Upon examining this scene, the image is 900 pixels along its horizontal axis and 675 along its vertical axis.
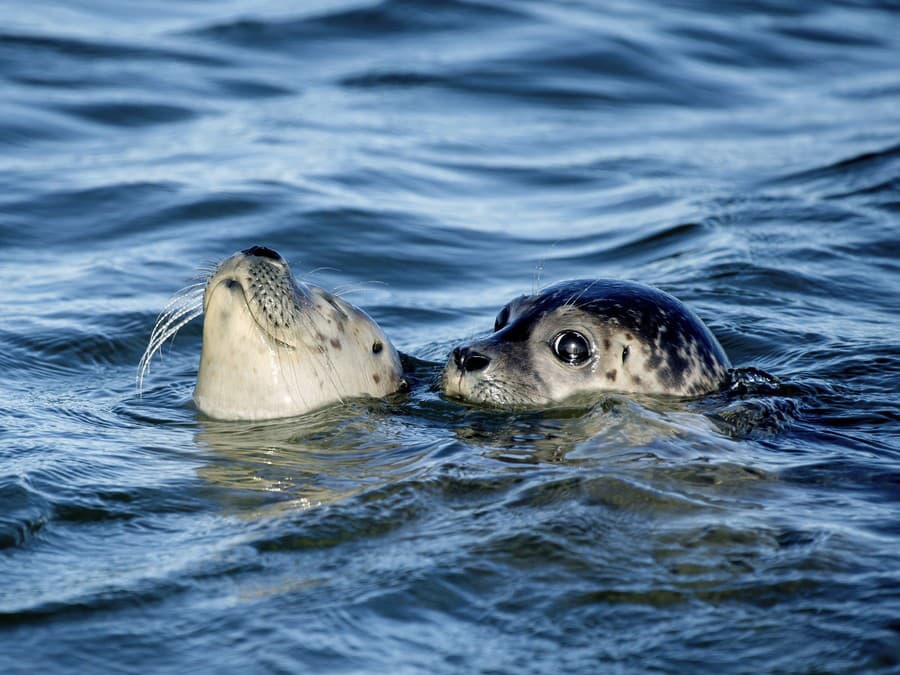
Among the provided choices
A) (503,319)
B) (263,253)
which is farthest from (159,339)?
(503,319)

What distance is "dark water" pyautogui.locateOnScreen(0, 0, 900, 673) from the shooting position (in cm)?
381

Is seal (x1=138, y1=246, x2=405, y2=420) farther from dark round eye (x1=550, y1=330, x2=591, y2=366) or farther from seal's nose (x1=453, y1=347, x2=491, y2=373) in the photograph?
dark round eye (x1=550, y1=330, x2=591, y2=366)

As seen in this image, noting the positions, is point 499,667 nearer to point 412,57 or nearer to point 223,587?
point 223,587

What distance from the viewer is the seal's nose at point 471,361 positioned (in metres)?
5.80

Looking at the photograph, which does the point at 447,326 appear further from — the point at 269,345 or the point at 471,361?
the point at 269,345

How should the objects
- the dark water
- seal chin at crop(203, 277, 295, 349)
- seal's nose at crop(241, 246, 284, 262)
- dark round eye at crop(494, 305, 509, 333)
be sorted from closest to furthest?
the dark water → seal chin at crop(203, 277, 295, 349) → seal's nose at crop(241, 246, 284, 262) → dark round eye at crop(494, 305, 509, 333)

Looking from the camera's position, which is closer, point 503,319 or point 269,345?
point 269,345

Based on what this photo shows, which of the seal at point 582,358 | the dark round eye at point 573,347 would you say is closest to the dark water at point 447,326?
the seal at point 582,358

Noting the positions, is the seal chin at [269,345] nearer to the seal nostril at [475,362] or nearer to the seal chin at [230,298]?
the seal chin at [230,298]

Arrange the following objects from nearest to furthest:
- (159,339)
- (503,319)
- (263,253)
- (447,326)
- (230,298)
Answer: (230,298), (263,253), (503,319), (159,339), (447,326)

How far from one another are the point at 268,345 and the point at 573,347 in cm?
124

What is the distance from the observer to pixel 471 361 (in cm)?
582

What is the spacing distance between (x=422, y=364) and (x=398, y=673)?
3.42 meters

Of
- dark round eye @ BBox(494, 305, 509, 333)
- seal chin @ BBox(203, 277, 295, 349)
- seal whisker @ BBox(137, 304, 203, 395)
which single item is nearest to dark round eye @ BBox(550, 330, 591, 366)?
dark round eye @ BBox(494, 305, 509, 333)
